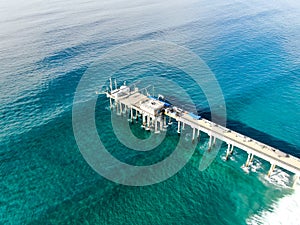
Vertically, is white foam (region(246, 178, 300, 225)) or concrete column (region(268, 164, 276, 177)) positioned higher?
concrete column (region(268, 164, 276, 177))

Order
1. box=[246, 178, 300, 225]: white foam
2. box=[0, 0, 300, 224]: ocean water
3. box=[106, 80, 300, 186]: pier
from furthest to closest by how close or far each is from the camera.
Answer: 1. box=[106, 80, 300, 186]: pier
2. box=[0, 0, 300, 224]: ocean water
3. box=[246, 178, 300, 225]: white foam

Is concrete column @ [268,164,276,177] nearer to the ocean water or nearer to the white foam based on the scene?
the ocean water

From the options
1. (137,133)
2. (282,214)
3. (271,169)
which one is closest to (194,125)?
(137,133)

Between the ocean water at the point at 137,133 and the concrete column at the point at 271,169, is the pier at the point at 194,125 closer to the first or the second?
the concrete column at the point at 271,169

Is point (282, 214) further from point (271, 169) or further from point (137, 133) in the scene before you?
point (137, 133)

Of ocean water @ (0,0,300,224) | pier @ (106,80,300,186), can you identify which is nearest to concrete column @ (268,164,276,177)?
pier @ (106,80,300,186)

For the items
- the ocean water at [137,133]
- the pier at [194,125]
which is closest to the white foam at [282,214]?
the ocean water at [137,133]
